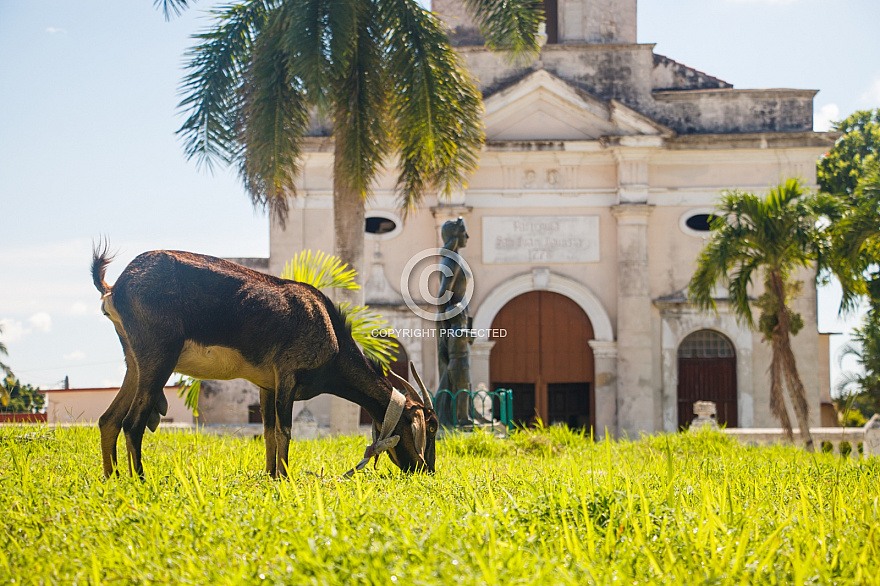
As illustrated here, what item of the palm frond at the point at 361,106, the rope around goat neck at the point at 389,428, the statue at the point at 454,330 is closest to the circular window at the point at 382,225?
the palm frond at the point at 361,106

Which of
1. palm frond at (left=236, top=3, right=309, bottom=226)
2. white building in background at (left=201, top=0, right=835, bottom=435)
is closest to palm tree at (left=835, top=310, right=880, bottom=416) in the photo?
white building in background at (left=201, top=0, right=835, bottom=435)

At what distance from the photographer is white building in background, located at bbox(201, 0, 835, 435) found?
18.8 meters

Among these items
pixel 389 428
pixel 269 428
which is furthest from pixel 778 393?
pixel 269 428

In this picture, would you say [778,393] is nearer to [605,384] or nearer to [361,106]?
[605,384]

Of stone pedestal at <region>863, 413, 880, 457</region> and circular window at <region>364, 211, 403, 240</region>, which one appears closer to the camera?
stone pedestal at <region>863, 413, 880, 457</region>

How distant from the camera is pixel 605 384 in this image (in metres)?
18.9

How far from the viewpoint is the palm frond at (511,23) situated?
11625mm

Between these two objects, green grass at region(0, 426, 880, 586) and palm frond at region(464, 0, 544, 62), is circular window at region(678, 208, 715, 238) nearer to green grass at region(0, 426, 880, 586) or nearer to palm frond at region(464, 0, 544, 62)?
palm frond at region(464, 0, 544, 62)

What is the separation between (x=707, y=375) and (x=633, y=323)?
2175 millimetres

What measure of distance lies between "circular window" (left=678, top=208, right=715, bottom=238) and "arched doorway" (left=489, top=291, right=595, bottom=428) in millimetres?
3155

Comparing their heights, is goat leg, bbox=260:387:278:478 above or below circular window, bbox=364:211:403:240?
below

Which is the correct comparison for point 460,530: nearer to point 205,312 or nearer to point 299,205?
point 205,312

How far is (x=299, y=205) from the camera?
62.8 feet

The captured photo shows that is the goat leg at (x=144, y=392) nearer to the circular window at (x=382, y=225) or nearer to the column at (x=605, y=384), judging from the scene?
the circular window at (x=382, y=225)
